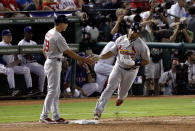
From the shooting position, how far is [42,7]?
47.9 feet

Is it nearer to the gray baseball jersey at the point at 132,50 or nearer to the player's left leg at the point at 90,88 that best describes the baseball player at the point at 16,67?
the player's left leg at the point at 90,88

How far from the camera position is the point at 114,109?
1100 cm

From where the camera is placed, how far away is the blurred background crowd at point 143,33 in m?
13.9

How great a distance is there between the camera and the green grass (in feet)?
31.9

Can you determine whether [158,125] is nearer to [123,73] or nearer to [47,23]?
[123,73]

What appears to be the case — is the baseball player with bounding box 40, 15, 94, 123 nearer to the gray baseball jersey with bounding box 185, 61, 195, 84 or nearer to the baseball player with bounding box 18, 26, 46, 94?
the baseball player with bounding box 18, 26, 46, 94

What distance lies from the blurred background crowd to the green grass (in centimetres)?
152

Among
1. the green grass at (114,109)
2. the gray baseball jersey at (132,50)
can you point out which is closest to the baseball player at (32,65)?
the green grass at (114,109)

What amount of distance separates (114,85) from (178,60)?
6.52m

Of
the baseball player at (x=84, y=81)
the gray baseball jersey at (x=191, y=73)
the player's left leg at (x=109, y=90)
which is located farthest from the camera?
Result: the gray baseball jersey at (x=191, y=73)

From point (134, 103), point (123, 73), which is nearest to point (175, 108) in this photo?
point (134, 103)

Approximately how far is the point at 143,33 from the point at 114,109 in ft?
13.5

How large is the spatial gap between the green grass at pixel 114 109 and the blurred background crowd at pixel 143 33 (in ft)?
4.99

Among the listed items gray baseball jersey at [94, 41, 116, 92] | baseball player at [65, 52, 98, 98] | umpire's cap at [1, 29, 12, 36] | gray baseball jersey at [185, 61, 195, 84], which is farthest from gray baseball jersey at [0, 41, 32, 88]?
gray baseball jersey at [185, 61, 195, 84]
